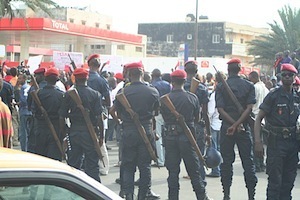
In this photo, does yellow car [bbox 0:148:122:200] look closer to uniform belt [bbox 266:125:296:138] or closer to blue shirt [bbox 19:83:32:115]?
uniform belt [bbox 266:125:296:138]

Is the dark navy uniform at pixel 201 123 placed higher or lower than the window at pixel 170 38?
lower

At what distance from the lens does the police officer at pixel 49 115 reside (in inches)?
319

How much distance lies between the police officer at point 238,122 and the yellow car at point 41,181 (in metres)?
4.79

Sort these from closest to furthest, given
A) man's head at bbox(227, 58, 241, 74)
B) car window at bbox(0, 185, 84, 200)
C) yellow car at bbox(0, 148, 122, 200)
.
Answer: yellow car at bbox(0, 148, 122, 200), car window at bbox(0, 185, 84, 200), man's head at bbox(227, 58, 241, 74)

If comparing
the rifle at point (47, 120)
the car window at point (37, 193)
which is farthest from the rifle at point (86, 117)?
the car window at point (37, 193)

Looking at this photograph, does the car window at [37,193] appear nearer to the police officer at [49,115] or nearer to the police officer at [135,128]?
the police officer at [135,128]

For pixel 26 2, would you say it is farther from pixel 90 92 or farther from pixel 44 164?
pixel 44 164

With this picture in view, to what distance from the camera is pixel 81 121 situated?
24.5 feet

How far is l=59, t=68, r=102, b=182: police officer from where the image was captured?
7.45 metres

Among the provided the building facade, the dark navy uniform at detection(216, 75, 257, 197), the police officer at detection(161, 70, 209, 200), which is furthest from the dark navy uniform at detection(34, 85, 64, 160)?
the building facade

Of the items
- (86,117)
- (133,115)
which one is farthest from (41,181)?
(86,117)

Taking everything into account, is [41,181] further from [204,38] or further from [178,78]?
[204,38]

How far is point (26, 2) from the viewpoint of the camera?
1817 cm

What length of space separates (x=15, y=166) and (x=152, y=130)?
16.2ft
